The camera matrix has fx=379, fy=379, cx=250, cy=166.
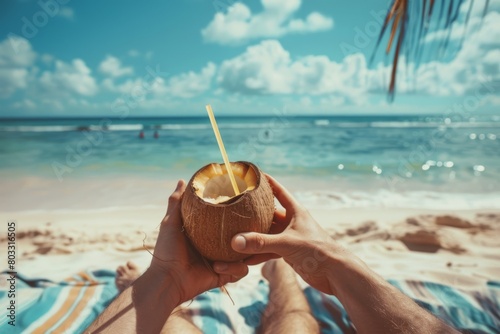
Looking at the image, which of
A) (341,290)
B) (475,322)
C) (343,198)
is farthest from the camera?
(343,198)

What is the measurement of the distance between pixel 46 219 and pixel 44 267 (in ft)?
5.87

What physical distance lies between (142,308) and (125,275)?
1021 millimetres

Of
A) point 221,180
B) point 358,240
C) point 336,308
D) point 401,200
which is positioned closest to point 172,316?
point 221,180

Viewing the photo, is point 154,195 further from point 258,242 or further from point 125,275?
point 258,242

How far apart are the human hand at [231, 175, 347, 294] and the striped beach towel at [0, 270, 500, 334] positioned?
51cm

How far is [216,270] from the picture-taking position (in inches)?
63.4

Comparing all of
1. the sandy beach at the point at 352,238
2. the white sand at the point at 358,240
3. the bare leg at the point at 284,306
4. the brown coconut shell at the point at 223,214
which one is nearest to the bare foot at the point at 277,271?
the bare leg at the point at 284,306

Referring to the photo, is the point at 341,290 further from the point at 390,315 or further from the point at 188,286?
the point at 188,286

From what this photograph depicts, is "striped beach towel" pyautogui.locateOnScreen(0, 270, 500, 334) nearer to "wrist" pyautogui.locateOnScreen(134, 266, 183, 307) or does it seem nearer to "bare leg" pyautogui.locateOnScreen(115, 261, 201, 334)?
"bare leg" pyautogui.locateOnScreen(115, 261, 201, 334)

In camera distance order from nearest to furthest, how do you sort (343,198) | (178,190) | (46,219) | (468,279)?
(178,190)
(468,279)
(46,219)
(343,198)

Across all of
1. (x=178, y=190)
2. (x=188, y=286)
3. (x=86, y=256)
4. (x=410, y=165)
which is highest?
(x=178, y=190)

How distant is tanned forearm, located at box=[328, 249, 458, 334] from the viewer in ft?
4.24

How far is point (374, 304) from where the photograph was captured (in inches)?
53.6

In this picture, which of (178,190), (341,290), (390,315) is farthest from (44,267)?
(390,315)
